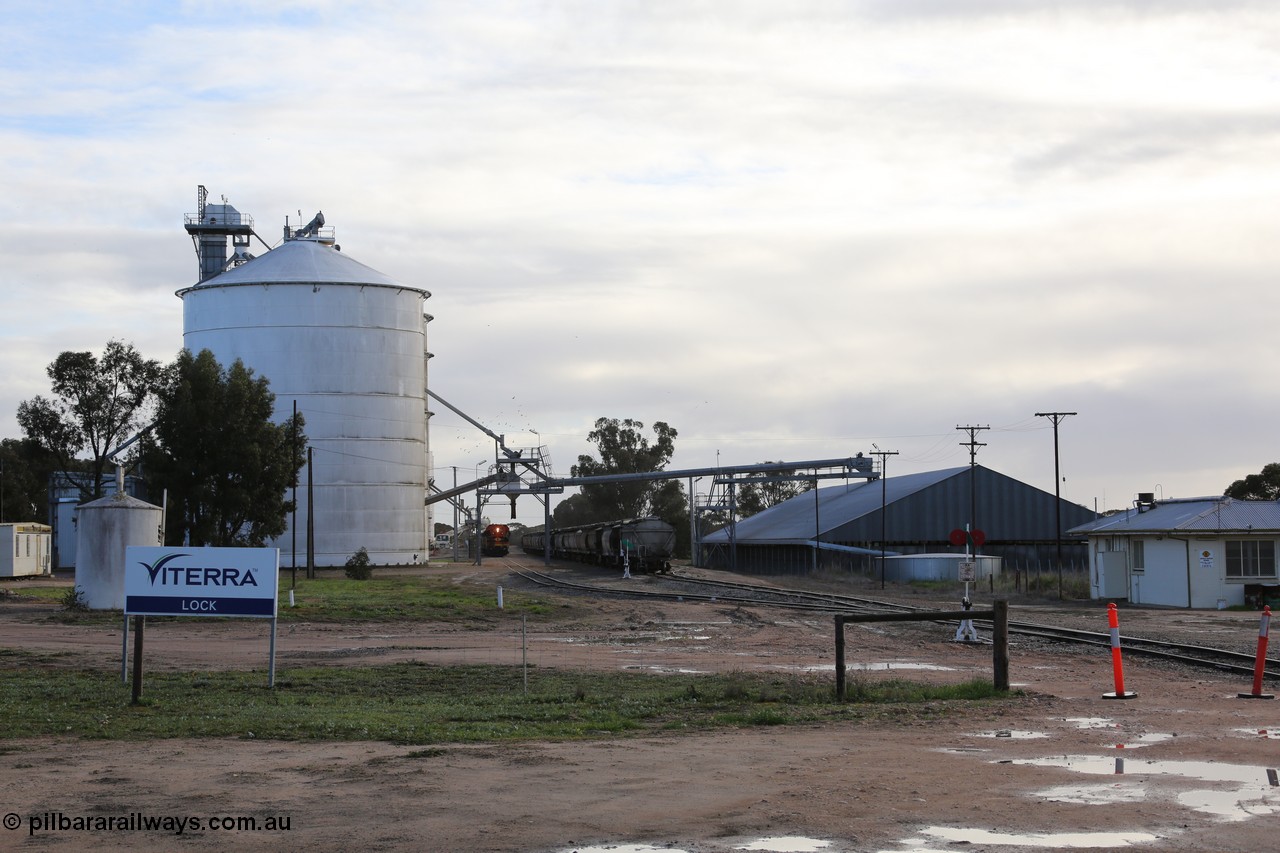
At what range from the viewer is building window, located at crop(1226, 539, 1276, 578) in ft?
152

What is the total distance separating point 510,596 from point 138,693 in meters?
33.8

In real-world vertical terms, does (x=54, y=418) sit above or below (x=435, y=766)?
above

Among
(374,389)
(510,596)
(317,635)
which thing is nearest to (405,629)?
(317,635)

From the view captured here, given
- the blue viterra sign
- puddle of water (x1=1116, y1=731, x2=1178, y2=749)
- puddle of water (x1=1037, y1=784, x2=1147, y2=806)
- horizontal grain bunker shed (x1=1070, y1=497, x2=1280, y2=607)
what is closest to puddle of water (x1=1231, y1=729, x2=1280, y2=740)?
puddle of water (x1=1116, y1=731, x2=1178, y2=749)

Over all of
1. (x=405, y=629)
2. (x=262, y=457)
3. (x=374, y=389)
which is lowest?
(x=405, y=629)

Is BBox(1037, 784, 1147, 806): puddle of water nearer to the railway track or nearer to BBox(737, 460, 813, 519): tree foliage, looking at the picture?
the railway track

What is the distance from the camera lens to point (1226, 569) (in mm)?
46312

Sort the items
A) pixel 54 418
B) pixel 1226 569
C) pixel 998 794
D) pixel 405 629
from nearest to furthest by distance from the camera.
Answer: pixel 998 794 < pixel 405 629 < pixel 1226 569 < pixel 54 418

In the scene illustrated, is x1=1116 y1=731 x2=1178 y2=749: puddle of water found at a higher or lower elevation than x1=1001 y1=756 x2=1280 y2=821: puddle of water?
lower

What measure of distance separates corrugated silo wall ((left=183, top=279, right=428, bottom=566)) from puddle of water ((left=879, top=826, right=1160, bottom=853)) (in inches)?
2909

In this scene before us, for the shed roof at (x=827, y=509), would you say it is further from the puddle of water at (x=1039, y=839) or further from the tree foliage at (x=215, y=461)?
the puddle of water at (x=1039, y=839)

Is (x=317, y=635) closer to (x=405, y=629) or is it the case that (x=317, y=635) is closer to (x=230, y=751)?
(x=405, y=629)

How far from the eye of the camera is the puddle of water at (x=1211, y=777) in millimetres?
9117

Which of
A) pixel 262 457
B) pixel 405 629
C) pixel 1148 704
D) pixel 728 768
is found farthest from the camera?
pixel 262 457
